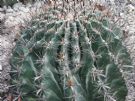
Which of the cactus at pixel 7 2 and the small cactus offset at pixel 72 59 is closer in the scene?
the small cactus offset at pixel 72 59

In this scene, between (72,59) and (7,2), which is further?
(7,2)

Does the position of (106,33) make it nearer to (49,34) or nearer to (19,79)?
(49,34)

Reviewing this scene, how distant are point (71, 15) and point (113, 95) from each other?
26.4 inches

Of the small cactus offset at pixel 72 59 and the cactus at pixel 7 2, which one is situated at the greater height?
the cactus at pixel 7 2

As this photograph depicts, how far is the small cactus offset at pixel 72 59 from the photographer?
3014 mm

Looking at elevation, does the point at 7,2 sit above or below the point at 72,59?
above

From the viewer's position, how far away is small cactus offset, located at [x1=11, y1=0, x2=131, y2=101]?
3014 millimetres

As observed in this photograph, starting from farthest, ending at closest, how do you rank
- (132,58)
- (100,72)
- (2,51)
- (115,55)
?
(2,51) → (132,58) → (115,55) → (100,72)

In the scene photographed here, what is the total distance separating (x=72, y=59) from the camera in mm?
3033

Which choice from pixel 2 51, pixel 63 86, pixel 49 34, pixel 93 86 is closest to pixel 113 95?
pixel 93 86

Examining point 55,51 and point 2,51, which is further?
point 2,51

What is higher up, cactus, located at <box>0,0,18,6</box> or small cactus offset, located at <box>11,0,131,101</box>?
cactus, located at <box>0,0,18,6</box>

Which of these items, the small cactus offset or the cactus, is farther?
the cactus

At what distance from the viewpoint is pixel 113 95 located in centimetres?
314
